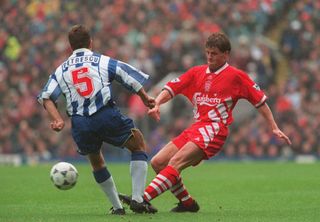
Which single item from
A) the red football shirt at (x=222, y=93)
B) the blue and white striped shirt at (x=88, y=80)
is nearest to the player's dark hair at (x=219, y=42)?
the red football shirt at (x=222, y=93)

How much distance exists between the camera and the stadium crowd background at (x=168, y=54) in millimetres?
25531

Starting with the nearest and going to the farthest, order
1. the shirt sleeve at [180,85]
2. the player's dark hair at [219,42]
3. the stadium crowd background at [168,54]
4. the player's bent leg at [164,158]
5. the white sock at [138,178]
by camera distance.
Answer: the white sock at [138,178]
the player's dark hair at [219,42]
the player's bent leg at [164,158]
the shirt sleeve at [180,85]
the stadium crowd background at [168,54]

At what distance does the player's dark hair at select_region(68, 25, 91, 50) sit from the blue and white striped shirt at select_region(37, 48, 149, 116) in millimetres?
59

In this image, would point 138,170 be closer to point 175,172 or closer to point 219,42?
point 175,172

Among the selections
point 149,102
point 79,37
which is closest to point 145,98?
point 149,102

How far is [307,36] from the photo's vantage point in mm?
27203

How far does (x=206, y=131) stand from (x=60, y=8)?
18.6 meters

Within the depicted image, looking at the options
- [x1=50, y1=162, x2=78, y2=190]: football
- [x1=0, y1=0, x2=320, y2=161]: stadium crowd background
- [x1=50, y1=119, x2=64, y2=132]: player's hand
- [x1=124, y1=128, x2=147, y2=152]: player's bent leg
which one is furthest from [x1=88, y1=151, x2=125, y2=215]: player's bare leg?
[x1=0, y1=0, x2=320, y2=161]: stadium crowd background

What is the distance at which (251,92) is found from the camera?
10492 millimetres

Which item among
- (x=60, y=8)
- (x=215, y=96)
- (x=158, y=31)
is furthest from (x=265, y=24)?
(x=215, y=96)

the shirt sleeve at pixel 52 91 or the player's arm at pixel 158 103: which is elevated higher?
the shirt sleeve at pixel 52 91

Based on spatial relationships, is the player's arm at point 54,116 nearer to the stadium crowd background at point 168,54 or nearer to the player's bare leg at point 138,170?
the player's bare leg at point 138,170

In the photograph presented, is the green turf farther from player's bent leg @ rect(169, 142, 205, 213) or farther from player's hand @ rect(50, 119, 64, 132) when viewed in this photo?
player's hand @ rect(50, 119, 64, 132)

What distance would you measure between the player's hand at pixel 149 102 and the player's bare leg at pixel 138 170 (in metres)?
0.32
